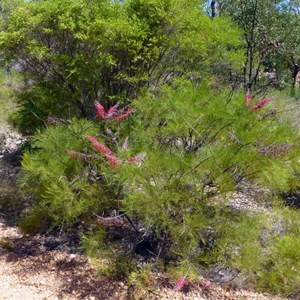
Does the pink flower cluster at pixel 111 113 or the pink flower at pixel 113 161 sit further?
the pink flower cluster at pixel 111 113

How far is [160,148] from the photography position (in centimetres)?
413

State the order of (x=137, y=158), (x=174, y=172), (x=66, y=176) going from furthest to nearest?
1. (x=66, y=176)
2. (x=174, y=172)
3. (x=137, y=158)

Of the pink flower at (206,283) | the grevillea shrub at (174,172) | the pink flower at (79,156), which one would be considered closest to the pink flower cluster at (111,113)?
the grevillea shrub at (174,172)

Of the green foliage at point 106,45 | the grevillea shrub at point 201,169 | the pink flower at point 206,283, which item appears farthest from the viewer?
the green foliage at point 106,45

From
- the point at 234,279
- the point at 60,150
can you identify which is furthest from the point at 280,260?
the point at 60,150

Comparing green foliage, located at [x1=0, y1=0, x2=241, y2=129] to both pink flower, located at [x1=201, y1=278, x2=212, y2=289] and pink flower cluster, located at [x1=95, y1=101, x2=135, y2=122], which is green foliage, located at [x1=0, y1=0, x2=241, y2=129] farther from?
pink flower, located at [x1=201, y1=278, x2=212, y2=289]

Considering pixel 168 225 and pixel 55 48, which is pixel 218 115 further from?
pixel 55 48

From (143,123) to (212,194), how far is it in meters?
1.02

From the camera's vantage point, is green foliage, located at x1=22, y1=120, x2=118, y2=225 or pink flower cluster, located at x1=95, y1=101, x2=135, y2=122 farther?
green foliage, located at x1=22, y1=120, x2=118, y2=225

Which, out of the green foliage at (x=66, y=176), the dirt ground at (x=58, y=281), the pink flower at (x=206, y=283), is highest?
the green foliage at (x=66, y=176)

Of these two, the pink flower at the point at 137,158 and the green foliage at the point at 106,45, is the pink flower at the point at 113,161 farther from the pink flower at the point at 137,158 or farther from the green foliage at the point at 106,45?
the green foliage at the point at 106,45

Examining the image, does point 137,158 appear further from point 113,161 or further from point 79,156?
point 79,156

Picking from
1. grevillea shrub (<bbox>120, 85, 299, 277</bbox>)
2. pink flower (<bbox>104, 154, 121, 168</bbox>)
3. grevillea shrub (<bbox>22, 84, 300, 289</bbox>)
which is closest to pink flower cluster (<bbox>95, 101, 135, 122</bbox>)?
grevillea shrub (<bbox>22, 84, 300, 289</bbox>)

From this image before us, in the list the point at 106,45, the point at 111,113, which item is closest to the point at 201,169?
the point at 111,113
